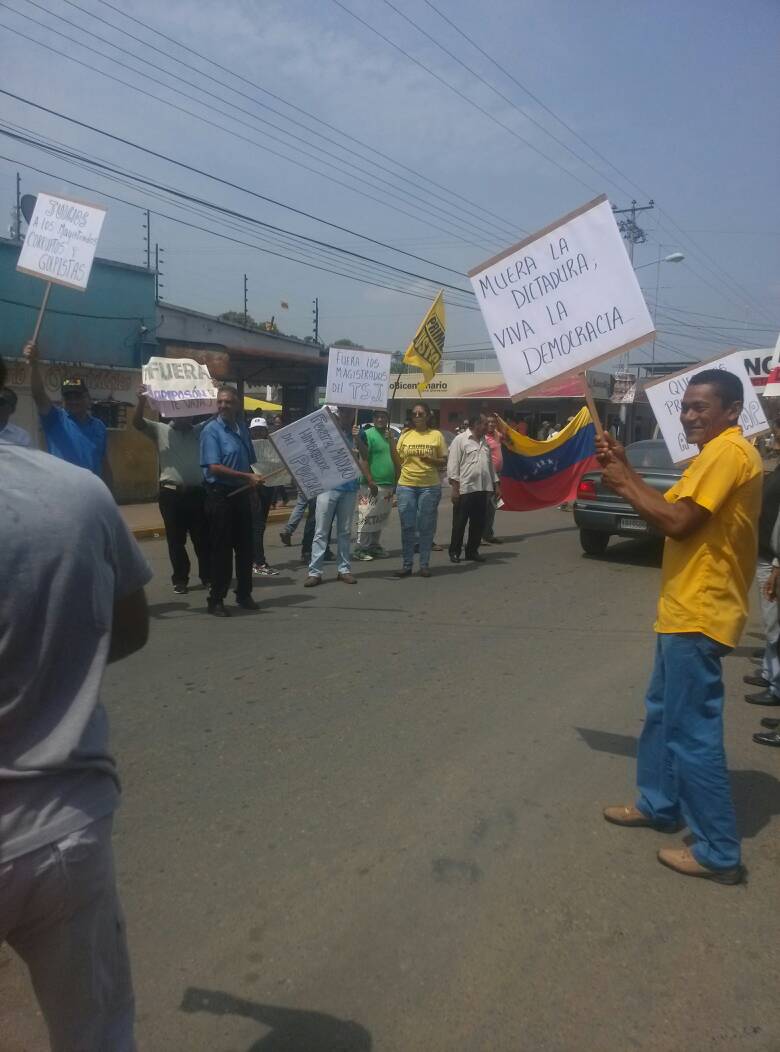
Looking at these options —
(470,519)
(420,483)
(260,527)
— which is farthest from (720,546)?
(470,519)

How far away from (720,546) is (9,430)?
2421 mm

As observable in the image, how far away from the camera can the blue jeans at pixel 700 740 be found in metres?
3.23

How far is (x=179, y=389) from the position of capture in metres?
8.12

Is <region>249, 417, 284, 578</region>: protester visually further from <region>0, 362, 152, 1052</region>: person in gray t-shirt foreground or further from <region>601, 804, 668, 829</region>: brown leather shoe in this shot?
<region>0, 362, 152, 1052</region>: person in gray t-shirt foreground

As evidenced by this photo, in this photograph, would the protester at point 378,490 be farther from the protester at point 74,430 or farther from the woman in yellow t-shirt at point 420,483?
the protester at point 74,430

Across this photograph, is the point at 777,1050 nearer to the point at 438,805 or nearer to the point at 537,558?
the point at 438,805

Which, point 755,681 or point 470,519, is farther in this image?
point 470,519

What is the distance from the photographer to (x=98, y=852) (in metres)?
1.68

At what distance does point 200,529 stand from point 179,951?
5.43m

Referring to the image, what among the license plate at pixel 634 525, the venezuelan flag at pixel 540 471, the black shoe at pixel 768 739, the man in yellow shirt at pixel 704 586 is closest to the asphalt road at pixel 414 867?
the black shoe at pixel 768 739

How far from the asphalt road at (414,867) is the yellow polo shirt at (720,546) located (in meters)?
1.03

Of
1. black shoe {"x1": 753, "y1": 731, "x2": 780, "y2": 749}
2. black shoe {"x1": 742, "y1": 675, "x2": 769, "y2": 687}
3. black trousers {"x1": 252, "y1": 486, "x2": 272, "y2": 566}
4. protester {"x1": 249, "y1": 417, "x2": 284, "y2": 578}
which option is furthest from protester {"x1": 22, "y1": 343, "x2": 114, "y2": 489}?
black shoe {"x1": 742, "y1": 675, "x2": 769, "y2": 687}

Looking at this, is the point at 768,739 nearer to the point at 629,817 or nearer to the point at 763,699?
the point at 763,699

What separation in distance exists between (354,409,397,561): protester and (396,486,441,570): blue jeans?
101cm
